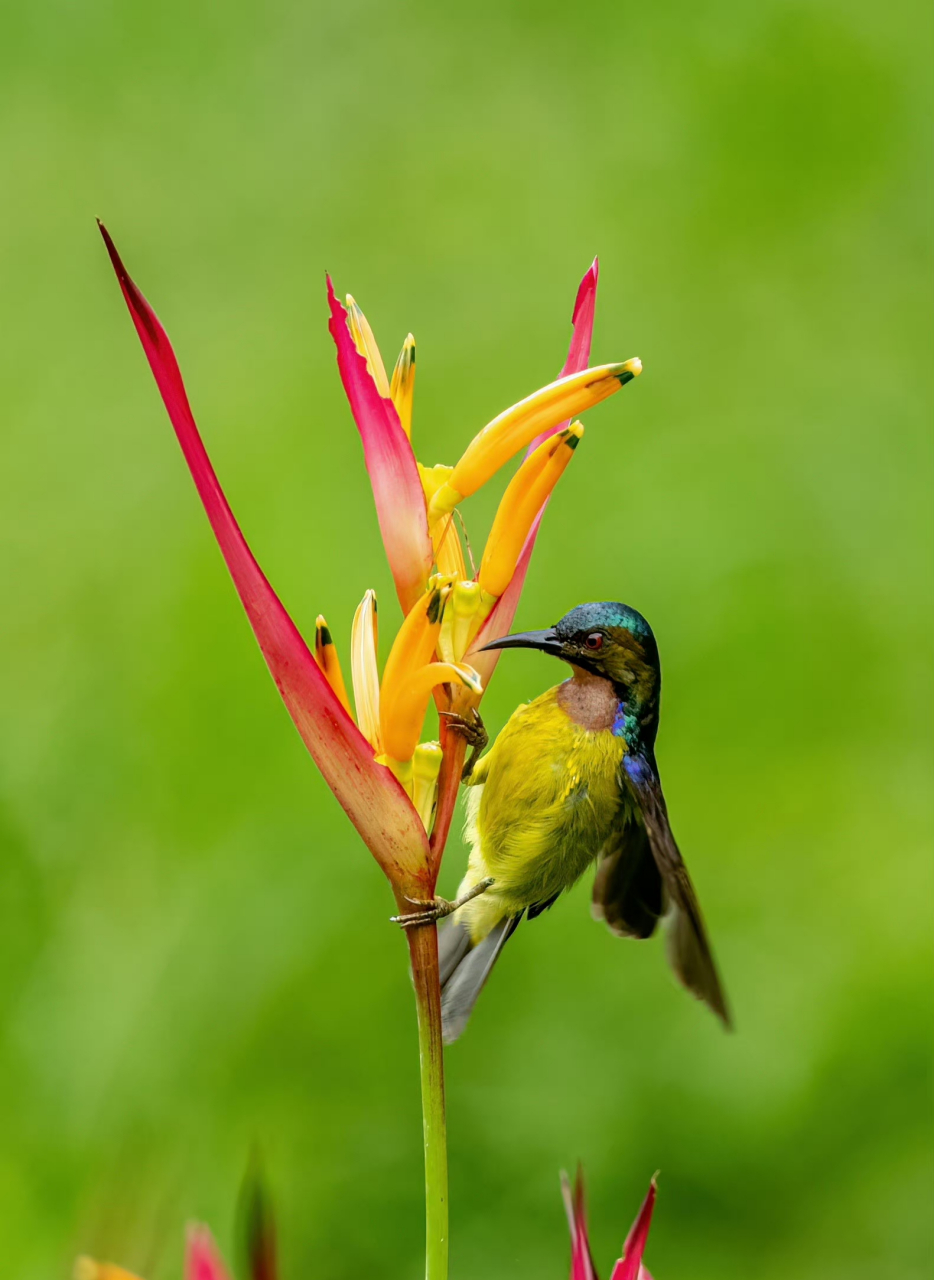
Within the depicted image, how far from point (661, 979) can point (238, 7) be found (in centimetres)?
178

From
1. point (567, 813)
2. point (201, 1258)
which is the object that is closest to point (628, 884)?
point (567, 813)

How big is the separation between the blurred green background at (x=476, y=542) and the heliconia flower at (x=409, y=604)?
0.48ft

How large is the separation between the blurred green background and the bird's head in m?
0.30

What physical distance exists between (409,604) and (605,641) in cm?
20

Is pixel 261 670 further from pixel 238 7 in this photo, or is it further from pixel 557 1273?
pixel 238 7

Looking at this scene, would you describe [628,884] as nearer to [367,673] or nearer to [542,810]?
[542,810]

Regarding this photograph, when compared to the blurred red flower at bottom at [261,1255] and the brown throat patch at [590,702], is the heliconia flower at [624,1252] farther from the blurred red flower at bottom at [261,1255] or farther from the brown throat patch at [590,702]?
the brown throat patch at [590,702]

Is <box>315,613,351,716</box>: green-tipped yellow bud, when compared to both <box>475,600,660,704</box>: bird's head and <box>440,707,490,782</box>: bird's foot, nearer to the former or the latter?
<box>440,707,490,782</box>: bird's foot

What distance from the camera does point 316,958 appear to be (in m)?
1.49

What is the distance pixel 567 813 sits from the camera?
2.88 ft

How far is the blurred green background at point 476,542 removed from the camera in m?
1.43

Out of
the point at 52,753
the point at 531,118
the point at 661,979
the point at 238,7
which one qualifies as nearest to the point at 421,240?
the point at 531,118

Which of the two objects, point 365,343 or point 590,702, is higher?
point 365,343

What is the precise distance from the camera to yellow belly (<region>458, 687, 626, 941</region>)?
0.87 m
